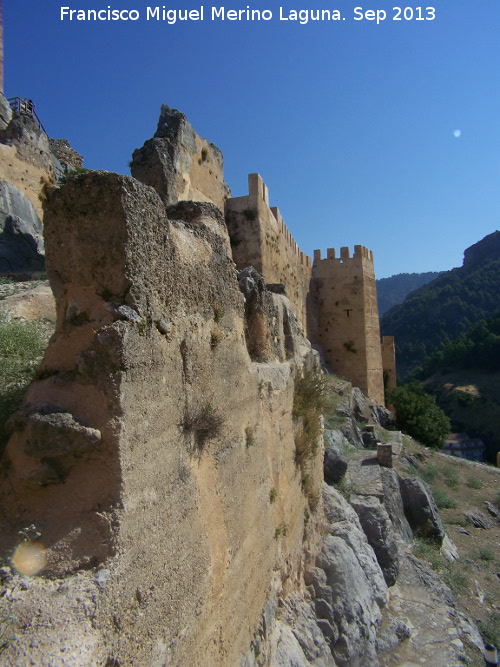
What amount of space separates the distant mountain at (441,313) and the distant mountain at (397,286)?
62.1m

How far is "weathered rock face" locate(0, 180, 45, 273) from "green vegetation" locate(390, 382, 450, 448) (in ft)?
53.6

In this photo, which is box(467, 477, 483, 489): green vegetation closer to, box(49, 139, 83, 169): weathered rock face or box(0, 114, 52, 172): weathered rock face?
box(0, 114, 52, 172): weathered rock face

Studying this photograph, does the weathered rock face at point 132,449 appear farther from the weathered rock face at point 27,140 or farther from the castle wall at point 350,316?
the castle wall at point 350,316

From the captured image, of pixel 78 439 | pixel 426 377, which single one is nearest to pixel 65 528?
pixel 78 439

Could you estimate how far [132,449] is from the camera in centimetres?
224

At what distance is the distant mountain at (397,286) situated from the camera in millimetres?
144500

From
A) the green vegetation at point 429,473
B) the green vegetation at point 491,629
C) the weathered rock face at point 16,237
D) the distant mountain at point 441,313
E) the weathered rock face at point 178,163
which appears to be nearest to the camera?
the green vegetation at point 491,629

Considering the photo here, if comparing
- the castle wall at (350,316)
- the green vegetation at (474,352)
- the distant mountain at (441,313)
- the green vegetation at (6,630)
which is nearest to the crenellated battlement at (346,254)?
the castle wall at (350,316)

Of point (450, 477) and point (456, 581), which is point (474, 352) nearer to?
point (450, 477)

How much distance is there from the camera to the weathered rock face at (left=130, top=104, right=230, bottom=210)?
28.8 feet

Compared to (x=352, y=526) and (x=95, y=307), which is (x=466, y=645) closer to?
(x=352, y=526)

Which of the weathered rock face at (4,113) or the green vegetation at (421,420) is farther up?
the weathered rock face at (4,113)

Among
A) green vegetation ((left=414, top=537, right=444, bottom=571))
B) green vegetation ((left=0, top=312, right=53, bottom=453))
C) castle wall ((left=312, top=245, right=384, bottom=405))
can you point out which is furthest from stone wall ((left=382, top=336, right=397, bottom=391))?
green vegetation ((left=0, top=312, right=53, bottom=453))

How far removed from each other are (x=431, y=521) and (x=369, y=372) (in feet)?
40.9
